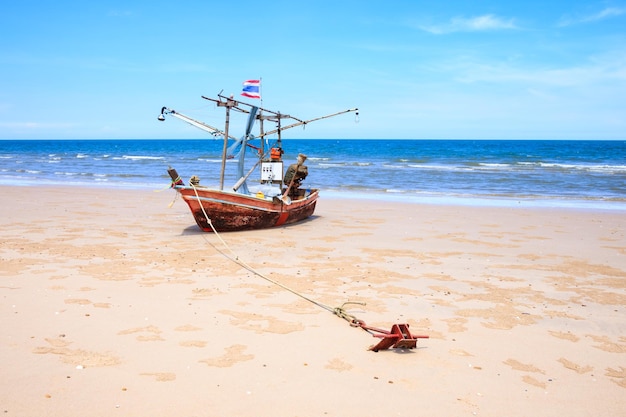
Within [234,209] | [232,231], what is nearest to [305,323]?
[234,209]

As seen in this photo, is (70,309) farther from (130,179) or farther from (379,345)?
(130,179)

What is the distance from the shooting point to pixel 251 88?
1292 cm

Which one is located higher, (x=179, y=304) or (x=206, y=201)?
(x=206, y=201)

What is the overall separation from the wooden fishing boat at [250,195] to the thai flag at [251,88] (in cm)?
39

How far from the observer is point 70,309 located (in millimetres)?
6520

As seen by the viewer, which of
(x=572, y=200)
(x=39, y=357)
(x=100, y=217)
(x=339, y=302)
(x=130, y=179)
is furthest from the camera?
(x=130, y=179)

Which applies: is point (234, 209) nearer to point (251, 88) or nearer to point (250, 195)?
point (250, 195)

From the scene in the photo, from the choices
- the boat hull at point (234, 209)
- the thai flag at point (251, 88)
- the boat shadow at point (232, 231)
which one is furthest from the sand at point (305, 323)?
the thai flag at point (251, 88)

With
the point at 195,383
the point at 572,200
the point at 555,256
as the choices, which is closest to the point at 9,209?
the point at 195,383

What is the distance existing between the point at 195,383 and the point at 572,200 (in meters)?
19.1

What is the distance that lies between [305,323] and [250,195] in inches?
279

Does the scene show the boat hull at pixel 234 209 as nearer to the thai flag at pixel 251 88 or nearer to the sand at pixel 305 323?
the sand at pixel 305 323

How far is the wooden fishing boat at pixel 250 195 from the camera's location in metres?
12.0

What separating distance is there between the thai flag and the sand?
3.39 m
